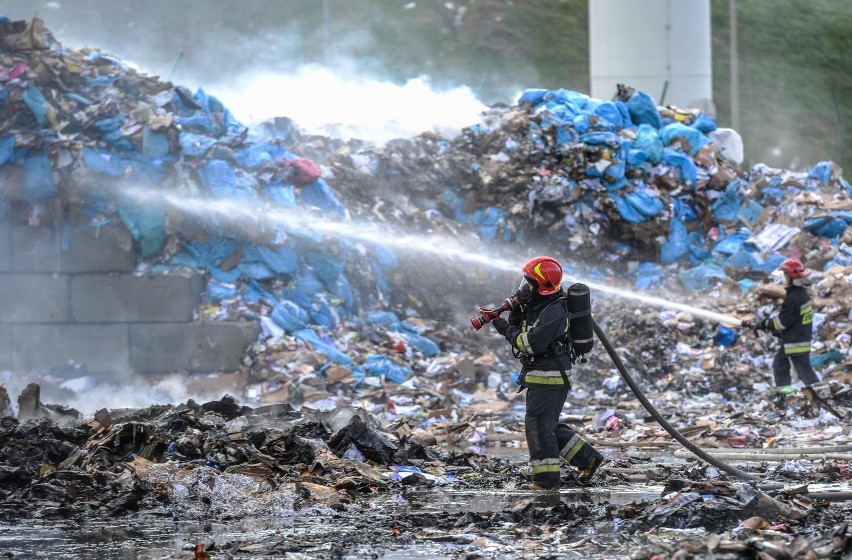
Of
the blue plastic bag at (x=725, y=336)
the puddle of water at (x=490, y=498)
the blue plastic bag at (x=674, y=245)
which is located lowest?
the blue plastic bag at (x=725, y=336)

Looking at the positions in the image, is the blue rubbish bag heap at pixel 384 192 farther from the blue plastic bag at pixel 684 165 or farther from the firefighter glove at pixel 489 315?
the firefighter glove at pixel 489 315

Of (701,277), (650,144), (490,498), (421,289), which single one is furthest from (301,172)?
(490,498)

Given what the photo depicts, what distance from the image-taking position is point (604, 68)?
87.4 feet

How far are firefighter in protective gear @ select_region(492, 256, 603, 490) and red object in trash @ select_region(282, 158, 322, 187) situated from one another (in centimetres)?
760

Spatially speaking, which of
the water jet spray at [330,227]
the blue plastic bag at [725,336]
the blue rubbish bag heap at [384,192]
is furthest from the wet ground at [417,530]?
the water jet spray at [330,227]

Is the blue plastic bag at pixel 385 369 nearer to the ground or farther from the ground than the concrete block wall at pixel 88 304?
nearer to the ground

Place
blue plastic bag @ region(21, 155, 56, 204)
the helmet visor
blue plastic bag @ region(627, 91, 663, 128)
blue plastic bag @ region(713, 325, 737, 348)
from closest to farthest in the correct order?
the helmet visor < blue plastic bag @ region(21, 155, 56, 204) < blue plastic bag @ region(713, 325, 737, 348) < blue plastic bag @ region(627, 91, 663, 128)

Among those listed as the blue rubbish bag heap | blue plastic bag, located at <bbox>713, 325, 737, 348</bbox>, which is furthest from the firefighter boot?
blue plastic bag, located at <bbox>713, 325, 737, 348</bbox>

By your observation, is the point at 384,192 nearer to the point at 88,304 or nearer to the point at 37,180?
the point at 88,304

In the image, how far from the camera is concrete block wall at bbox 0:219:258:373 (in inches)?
531

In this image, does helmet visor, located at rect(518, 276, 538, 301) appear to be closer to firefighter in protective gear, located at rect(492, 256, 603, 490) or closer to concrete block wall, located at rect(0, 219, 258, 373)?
firefighter in protective gear, located at rect(492, 256, 603, 490)

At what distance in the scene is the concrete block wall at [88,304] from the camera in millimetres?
13500

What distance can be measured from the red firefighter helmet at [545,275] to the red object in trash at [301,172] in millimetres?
7734

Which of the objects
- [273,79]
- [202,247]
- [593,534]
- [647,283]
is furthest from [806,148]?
[593,534]
